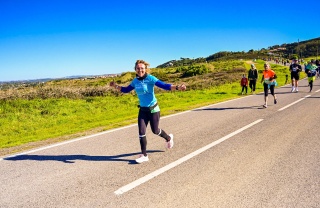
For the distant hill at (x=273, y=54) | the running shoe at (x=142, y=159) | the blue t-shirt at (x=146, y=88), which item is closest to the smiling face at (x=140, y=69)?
the blue t-shirt at (x=146, y=88)

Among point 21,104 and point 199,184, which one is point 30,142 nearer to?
point 199,184

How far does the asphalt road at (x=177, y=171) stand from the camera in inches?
146

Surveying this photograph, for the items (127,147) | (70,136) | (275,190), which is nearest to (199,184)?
(275,190)

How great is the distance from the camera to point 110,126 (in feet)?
29.6

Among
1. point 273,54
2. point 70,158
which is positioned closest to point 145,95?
point 70,158

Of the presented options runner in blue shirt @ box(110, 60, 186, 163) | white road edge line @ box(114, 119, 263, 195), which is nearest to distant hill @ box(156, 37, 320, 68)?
white road edge line @ box(114, 119, 263, 195)

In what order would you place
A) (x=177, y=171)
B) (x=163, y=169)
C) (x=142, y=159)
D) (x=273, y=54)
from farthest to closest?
1. (x=273, y=54)
2. (x=142, y=159)
3. (x=163, y=169)
4. (x=177, y=171)

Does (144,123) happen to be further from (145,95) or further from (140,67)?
(140,67)

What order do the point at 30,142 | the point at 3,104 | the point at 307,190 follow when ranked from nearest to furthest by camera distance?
1. the point at 307,190
2. the point at 30,142
3. the point at 3,104

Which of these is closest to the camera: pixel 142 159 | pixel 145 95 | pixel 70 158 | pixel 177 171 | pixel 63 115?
pixel 177 171

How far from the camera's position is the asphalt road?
12.2 ft

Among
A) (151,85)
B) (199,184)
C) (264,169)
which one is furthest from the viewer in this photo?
(151,85)

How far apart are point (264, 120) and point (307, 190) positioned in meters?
5.43

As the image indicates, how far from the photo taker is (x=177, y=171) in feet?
15.4
